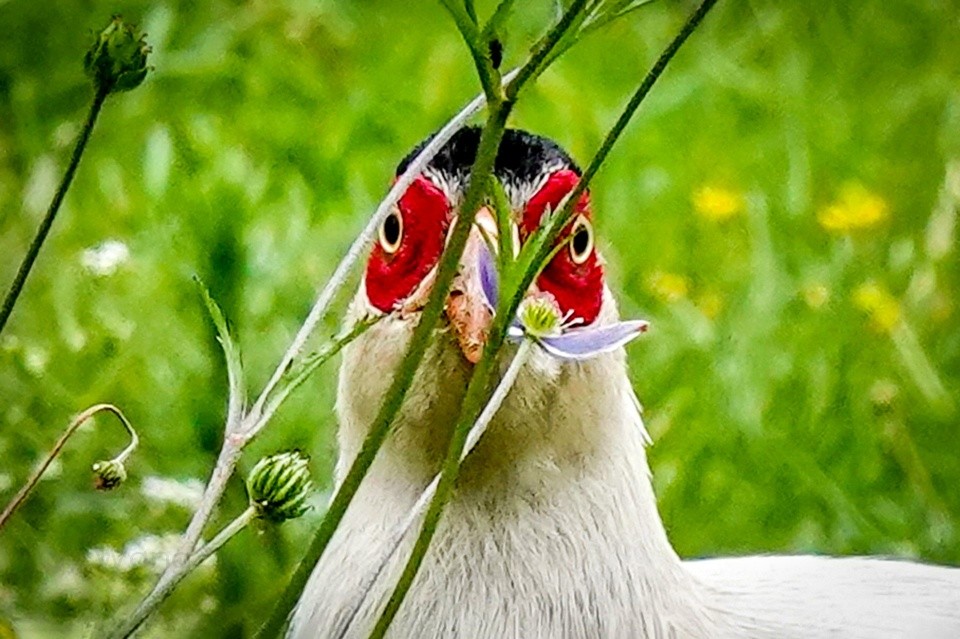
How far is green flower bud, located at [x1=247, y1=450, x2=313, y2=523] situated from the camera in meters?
0.78

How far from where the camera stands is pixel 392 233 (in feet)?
3.26

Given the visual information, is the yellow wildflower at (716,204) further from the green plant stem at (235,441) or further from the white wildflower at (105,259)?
the green plant stem at (235,441)

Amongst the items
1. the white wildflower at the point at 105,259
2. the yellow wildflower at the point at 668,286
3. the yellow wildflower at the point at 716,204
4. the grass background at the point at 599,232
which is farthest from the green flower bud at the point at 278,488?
the yellow wildflower at the point at 716,204

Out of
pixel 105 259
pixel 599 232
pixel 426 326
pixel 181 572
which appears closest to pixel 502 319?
pixel 426 326

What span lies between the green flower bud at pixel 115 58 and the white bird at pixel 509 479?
0.23 meters

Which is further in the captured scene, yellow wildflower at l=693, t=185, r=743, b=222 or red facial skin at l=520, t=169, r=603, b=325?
yellow wildflower at l=693, t=185, r=743, b=222

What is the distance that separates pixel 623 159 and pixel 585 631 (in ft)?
3.32

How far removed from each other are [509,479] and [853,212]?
3.25ft

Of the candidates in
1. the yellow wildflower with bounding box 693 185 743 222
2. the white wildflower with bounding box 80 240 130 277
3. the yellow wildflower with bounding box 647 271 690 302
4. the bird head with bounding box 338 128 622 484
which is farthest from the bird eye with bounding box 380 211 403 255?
the yellow wildflower with bounding box 693 185 743 222

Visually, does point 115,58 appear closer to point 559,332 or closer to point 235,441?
point 235,441

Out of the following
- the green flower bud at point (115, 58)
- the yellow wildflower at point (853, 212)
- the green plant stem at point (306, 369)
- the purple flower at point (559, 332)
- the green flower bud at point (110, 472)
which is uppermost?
the yellow wildflower at point (853, 212)

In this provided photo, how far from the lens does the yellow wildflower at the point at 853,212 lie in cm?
191

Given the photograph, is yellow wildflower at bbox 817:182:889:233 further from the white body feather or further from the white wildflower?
the white body feather

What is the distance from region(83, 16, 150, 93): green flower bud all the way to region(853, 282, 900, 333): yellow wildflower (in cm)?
115
